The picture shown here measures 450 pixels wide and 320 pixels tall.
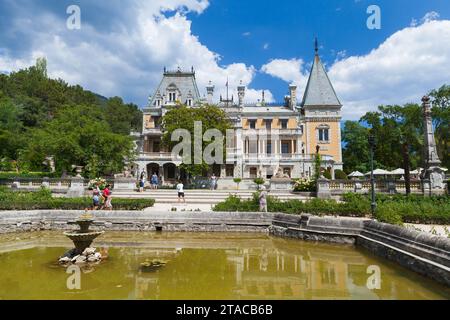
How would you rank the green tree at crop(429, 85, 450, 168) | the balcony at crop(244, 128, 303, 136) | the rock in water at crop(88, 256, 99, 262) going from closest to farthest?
the rock in water at crop(88, 256, 99, 262) < the green tree at crop(429, 85, 450, 168) < the balcony at crop(244, 128, 303, 136)

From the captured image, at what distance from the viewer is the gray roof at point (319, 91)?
5119 centimetres

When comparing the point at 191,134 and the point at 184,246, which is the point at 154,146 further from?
the point at 184,246

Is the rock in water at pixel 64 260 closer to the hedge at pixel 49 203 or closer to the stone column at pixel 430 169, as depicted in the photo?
the hedge at pixel 49 203

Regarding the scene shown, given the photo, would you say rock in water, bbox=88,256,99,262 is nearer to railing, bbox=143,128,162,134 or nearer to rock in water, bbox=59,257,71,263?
rock in water, bbox=59,257,71,263

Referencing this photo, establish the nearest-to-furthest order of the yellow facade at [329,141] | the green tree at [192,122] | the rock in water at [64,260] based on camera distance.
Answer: the rock in water at [64,260] < the green tree at [192,122] < the yellow facade at [329,141]

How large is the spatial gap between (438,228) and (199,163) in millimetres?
24793

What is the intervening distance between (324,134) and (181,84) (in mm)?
26742

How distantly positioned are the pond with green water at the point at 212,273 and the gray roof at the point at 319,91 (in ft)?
141

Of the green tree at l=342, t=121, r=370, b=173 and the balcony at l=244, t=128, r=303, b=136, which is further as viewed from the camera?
the green tree at l=342, t=121, r=370, b=173

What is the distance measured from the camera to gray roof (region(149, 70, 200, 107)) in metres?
53.1

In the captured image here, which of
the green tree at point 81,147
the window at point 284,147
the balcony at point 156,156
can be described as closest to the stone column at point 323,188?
the green tree at point 81,147

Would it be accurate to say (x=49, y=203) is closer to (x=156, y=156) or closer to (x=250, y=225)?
(x=250, y=225)

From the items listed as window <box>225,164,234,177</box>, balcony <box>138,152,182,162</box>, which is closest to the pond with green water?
balcony <box>138,152,182,162</box>

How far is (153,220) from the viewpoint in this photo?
1501 cm
